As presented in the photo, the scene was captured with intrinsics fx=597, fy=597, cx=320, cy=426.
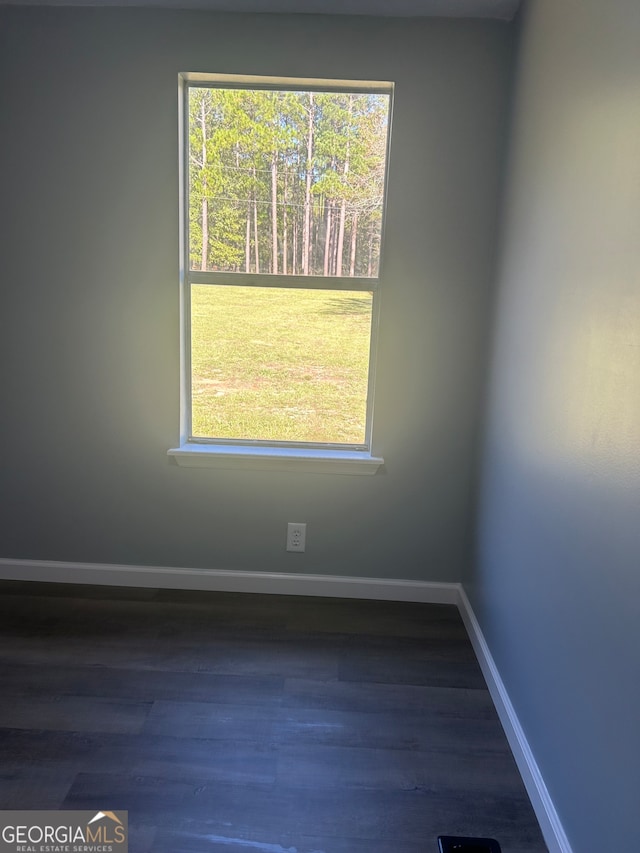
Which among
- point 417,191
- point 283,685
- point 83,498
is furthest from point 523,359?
point 83,498

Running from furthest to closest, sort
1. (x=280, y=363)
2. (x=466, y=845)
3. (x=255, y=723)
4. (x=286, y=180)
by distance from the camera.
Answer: (x=280, y=363), (x=286, y=180), (x=255, y=723), (x=466, y=845)

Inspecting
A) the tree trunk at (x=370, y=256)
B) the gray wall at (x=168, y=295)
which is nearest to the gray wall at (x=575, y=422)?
the gray wall at (x=168, y=295)

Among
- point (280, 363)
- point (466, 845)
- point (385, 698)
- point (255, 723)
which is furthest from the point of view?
point (280, 363)

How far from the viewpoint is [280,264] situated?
2.38 m

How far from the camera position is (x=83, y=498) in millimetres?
2566

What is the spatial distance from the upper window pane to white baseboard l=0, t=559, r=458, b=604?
1.29 meters

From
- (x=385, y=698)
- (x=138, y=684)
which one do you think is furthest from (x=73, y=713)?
(x=385, y=698)

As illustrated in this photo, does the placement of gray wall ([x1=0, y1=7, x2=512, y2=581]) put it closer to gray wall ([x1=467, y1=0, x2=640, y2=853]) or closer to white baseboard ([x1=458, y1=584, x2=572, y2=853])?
gray wall ([x1=467, y1=0, x2=640, y2=853])

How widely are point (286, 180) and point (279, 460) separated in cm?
111

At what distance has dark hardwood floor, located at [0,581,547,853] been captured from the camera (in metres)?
1.51

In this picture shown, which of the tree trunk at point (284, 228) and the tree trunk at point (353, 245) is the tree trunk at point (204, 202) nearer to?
the tree trunk at point (284, 228)

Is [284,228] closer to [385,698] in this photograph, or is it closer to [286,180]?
[286,180]

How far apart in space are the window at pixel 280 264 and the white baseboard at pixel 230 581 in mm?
515

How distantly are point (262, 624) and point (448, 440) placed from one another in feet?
3.45
